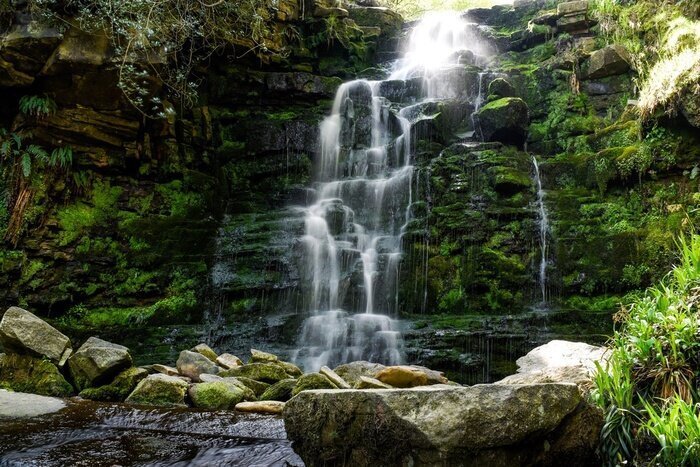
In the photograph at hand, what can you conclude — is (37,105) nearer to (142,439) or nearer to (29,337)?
(29,337)

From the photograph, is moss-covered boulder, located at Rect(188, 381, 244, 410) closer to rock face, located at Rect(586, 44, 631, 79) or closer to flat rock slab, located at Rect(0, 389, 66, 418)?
flat rock slab, located at Rect(0, 389, 66, 418)

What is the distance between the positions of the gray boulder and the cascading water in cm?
228

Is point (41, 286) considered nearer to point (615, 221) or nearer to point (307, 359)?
point (307, 359)

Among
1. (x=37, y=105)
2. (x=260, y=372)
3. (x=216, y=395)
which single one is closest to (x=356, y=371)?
(x=260, y=372)

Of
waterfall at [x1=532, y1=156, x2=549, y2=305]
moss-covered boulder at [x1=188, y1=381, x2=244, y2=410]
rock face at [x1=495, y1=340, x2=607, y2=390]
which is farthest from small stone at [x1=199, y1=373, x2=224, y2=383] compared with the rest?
waterfall at [x1=532, y1=156, x2=549, y2=305]

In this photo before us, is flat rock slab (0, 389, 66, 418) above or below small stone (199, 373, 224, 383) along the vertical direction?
below

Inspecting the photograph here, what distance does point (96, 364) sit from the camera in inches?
224

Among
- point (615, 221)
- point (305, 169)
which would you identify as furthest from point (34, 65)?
point (615, 221)

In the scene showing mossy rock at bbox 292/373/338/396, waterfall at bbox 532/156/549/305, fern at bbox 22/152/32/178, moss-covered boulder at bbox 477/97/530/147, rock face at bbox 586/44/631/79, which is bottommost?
mossy rock at bbox 292/373/338/396

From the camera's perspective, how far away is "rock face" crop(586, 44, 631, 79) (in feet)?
43.5

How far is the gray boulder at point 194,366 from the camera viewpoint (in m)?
6.17

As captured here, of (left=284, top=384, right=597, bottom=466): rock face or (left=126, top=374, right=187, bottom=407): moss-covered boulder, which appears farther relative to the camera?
(left=126, top=374, right=187, bottom=407): moss-covered boulder

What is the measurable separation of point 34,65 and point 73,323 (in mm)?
4880

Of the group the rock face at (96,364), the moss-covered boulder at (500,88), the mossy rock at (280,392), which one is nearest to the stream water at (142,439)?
the mossy rock at (280,392)
